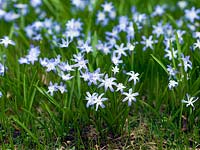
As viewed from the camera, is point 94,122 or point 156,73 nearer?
point 94,122

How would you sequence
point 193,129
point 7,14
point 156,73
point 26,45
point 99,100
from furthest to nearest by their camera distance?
point 7,14, point 26,45, point 156,73, point 193,129, point 99,100

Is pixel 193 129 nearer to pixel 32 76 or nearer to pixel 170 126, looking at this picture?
pixel 170 126

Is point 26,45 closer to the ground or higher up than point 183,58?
higher up

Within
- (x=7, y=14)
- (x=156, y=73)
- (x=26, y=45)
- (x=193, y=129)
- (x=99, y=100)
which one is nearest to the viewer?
(x=99, y=100)

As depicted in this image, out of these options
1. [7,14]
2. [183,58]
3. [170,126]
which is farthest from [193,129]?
[7,14]

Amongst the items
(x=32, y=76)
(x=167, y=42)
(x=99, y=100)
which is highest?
(x=167, y=42)

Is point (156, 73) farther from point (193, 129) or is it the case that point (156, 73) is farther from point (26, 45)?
point (26, 45)

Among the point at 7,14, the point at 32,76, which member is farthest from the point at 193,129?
the point at 7,14
